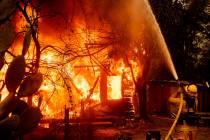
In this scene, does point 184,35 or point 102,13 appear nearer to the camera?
point 102,13

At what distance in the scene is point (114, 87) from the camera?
18.1 metres

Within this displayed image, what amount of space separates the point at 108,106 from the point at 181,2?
7.52 meters

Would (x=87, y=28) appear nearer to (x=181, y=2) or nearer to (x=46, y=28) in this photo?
(x=46, y=28)

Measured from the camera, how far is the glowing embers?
58.9 ft

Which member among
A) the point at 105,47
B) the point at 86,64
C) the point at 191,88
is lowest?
the point at 191,88

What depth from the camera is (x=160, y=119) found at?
57.5 ft

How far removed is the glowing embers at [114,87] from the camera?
18.0m

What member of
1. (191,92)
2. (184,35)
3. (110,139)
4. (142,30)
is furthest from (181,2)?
(191,92)

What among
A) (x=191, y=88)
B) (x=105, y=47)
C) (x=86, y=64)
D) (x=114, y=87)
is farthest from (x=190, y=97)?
(x=86, y=64)

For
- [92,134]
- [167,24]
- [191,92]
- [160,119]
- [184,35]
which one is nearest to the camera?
[191,92]

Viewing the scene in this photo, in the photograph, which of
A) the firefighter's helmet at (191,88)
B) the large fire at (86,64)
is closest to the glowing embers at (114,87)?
the large fire at (86,64)

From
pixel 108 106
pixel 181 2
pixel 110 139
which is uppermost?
pixel 181 2

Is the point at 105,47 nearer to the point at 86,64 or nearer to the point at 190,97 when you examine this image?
the point at 86,64

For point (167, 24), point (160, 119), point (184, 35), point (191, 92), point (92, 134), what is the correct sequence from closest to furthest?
point (191, 92)
point (92, 134)
point (160, 119)
point (167, 24)
point (184, 35)
